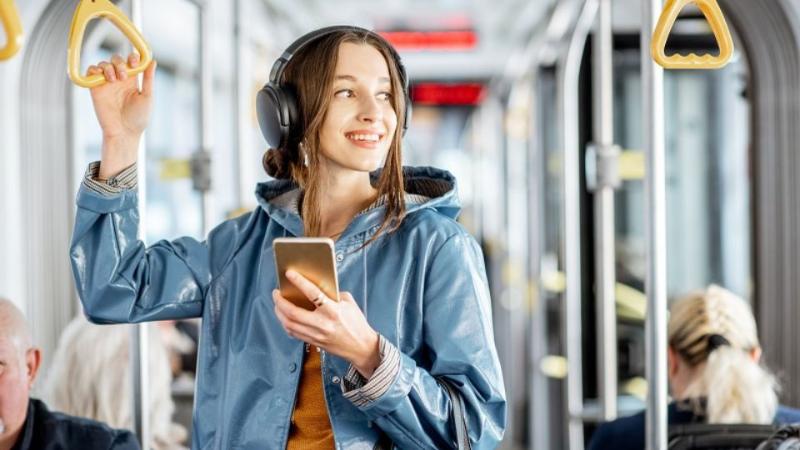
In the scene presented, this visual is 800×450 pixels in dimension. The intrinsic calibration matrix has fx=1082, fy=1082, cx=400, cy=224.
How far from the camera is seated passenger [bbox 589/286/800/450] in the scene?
2656mm

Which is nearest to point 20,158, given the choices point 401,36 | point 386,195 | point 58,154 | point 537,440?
point 58,154

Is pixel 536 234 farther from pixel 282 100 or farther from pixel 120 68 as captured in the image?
pixel 120 68

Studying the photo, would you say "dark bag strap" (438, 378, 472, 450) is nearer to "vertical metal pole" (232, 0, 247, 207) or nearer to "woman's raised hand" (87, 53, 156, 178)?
"woman's raised hand" (87, 53, 156, 178)

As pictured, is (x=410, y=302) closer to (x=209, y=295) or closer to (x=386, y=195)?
(x=386, y=195)

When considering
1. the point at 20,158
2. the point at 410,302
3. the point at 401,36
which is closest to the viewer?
the point at 410,302

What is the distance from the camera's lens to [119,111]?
166cm

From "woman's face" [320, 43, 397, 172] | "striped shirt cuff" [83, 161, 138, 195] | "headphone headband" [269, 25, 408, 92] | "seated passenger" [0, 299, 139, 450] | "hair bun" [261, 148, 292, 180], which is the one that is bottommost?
"seated passenger" [0, 299, 139, 450]

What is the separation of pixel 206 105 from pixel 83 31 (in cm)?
149

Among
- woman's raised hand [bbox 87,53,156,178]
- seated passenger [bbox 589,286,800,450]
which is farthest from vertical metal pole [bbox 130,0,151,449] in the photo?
seated passenger [bbox 589,286,800,450]

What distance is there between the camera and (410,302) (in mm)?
1614

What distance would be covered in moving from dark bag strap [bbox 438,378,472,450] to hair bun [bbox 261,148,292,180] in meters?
0.49

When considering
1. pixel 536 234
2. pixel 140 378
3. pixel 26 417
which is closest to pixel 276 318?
pixel 26 417

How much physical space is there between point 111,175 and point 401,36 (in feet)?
20.2

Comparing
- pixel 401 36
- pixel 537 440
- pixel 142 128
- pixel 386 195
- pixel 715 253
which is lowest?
pixel 537 440
